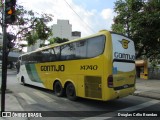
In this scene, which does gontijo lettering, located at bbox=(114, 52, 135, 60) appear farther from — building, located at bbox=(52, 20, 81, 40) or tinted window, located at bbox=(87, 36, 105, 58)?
building, located at bbox=(52, 20, 81, 40)

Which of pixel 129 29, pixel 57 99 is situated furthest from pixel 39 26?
pixel 129 29

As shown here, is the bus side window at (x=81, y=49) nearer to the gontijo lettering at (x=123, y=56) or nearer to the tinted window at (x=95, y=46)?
the tinted window at (x=95, y=46)

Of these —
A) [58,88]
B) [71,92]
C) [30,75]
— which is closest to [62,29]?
[30,75]

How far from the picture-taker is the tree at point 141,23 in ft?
87.8

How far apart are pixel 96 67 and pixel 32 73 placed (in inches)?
338

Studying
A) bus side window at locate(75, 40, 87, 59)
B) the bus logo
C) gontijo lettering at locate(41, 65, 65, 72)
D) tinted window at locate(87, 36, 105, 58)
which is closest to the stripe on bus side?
gontijo lettering at locate(41, 65, 65, 72)

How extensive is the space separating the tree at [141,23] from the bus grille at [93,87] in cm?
1732

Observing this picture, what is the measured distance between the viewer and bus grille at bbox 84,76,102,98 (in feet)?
34.8

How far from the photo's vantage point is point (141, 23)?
88.7ft

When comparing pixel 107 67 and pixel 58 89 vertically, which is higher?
pixel 107 67

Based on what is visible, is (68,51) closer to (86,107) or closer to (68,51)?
(68,51)

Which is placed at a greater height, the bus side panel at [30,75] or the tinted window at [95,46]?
the tinted window at [95,46]

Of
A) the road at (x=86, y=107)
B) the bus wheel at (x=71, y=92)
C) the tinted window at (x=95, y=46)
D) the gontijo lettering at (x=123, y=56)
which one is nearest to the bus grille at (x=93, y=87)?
the road at (x=86, y=107)

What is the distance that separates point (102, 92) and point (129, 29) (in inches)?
765
